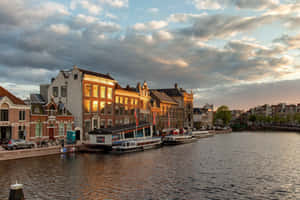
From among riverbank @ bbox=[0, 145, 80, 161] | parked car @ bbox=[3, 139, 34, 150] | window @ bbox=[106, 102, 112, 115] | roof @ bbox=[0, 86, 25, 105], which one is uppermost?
roof @ bbox=[0, 86, 25, 105]

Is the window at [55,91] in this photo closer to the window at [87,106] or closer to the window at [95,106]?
the window at [87,106]

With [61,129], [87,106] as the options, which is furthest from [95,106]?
[61,129]

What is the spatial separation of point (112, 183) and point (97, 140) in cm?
3005

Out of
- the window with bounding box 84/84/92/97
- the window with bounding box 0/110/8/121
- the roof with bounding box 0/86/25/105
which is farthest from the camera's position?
the window with bounding box 84/84/92/97

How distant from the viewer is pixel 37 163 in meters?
43.7

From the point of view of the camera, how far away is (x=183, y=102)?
14400 centimetres

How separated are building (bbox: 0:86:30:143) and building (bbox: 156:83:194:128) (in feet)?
296

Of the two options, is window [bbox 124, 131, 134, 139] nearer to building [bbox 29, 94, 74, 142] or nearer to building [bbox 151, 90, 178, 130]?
building [bbox 29, 94, 74, 142]

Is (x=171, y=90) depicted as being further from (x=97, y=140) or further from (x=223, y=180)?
(x=223, y=180)

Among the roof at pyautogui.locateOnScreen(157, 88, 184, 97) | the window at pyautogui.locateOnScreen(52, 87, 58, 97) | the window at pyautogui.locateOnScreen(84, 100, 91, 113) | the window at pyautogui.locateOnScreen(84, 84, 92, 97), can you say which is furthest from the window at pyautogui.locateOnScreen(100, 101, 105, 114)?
the roof at pyautogui.locateOnScreen(157, 88, 184, 97)

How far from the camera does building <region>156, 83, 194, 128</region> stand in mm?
143500

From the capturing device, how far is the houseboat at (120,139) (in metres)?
60.2

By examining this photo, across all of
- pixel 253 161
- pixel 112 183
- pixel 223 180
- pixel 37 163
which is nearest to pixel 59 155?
pixel 37 163

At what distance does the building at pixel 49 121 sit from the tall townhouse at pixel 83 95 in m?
2.77
